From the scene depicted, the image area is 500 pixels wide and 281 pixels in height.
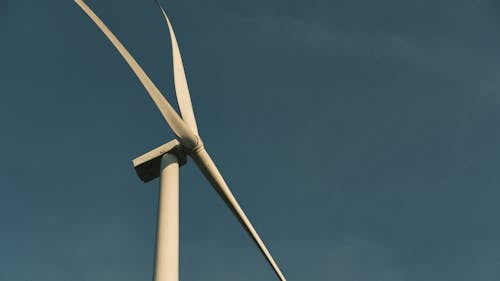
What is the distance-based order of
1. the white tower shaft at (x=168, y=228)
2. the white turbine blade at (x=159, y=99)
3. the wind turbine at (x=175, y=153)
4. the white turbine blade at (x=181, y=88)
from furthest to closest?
the white turbine blade at (x=181, y=88)
the white turbine blade at (x=159, y=99)
the wind turbine at (x=175, y=153)
the white tower shaft at (x=168, y=228)

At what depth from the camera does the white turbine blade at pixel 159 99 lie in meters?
21.9

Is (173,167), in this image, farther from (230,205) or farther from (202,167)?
(230,205)

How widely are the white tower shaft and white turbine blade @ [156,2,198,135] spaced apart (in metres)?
2.79

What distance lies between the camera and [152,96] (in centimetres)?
2214

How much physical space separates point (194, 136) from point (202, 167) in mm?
1416

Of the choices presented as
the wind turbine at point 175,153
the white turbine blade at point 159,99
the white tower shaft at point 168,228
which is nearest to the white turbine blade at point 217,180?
the wind turbine at point 175,153

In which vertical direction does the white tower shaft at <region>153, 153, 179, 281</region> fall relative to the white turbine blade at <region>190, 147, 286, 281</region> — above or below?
below

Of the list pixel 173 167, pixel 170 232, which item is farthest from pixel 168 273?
pixel 173 167

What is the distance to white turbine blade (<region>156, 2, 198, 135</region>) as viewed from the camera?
23047mm

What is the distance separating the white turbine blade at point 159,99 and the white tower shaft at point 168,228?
4.94ft

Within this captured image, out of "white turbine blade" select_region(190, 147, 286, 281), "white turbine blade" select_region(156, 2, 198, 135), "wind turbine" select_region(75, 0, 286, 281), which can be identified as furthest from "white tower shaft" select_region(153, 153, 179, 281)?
"white turbine blade" select_region(156, 2, 198, 135)

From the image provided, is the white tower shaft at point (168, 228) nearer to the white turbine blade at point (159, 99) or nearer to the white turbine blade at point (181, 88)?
the white turbine blade at point (159, 99)

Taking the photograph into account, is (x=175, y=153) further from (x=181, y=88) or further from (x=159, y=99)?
(x=181, y=88)

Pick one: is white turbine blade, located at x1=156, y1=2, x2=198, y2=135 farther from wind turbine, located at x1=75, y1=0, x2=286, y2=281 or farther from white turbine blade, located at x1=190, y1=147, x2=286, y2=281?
white turbine blade, located at x1=190, y1=147, x2=286, y2=281
